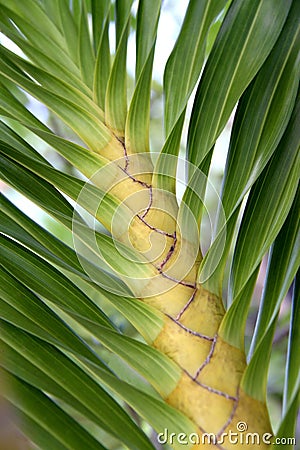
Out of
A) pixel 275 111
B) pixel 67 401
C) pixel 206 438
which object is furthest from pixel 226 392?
pixel 275 111

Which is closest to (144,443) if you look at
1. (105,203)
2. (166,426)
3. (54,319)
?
(166,426)

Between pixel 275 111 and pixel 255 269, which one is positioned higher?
pixel 275 111

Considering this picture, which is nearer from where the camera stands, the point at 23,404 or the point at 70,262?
the point at 23,404

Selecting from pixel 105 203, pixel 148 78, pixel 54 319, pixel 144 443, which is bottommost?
pixel 144 443

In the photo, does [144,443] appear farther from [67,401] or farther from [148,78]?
[148,78]

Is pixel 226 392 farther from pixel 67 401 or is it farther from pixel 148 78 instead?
pixel 148 78

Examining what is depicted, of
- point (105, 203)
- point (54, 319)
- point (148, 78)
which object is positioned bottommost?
point (54, 319)
